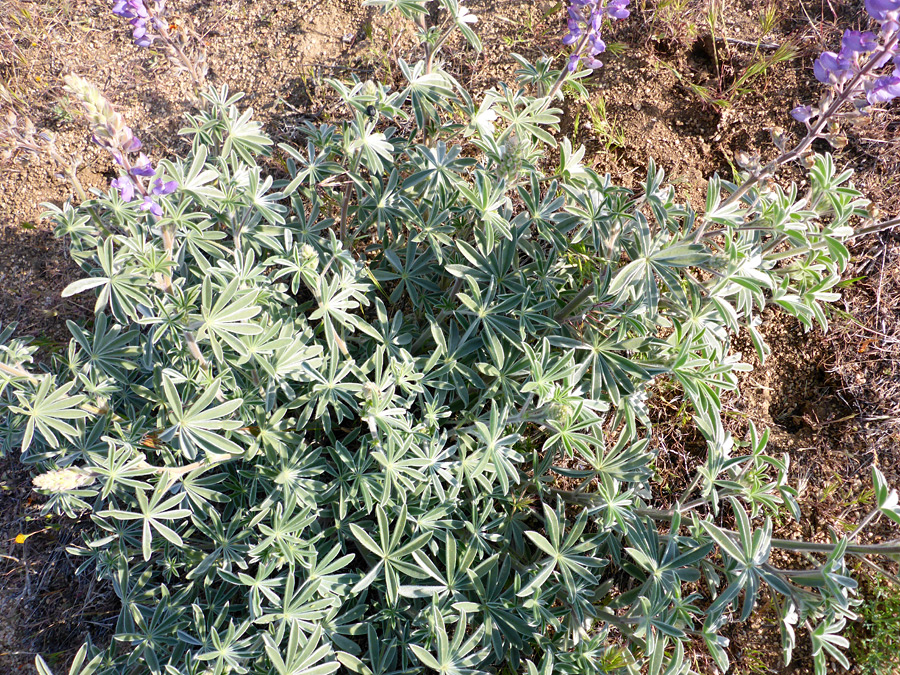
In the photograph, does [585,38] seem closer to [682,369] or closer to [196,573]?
[682,369]

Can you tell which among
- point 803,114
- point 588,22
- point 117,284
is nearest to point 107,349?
point 117,284

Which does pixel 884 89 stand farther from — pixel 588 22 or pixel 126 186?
pixel 126 186

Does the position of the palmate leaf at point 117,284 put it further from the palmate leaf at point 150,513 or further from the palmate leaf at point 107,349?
the palmate leaf at point 150,513

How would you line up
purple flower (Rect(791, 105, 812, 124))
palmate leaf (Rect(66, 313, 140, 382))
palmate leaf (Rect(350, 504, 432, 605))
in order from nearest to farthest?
1. purple flower (Rect(791, 105, 812, 124))
2. palmate leaf (Rect(350, 504, 432, 605))
3. palmate leaf (Rect(66, 313, 140, 382))

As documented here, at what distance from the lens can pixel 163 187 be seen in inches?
89.4

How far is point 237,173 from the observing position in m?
2.71

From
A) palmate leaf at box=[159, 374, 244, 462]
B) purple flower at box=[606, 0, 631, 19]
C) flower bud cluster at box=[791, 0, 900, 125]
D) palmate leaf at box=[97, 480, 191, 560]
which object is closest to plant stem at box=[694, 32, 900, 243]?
flower bud cluster at box=[791, 0, 900, 125]

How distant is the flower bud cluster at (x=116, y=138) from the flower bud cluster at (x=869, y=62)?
2.29 meters

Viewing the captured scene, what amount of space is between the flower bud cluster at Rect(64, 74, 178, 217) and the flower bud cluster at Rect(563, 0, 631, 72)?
5.70 feet

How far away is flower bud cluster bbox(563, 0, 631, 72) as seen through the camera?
7.81ft

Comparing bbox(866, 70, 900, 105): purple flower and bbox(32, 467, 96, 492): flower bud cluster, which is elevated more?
bbox(866, 70, 900, 105): purple flower

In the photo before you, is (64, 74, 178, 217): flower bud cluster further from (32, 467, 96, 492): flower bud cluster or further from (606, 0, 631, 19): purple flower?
(606, 0, 631, 19): purple flower

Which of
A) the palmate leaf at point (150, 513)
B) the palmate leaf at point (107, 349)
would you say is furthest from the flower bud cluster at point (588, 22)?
the palmate leaf at point (150, 513)

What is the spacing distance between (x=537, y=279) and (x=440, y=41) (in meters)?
1.16
